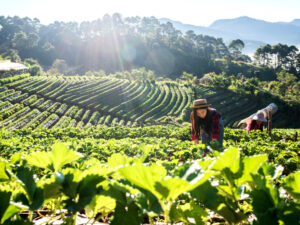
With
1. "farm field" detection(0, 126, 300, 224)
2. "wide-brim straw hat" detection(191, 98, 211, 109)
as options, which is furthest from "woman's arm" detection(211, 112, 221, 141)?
"farm field" detection(0, 126, 300, 224)

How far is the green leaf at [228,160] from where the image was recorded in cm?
59

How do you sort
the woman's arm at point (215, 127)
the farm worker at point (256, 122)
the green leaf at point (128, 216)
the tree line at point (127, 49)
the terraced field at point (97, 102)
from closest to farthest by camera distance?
the green leaf at point (128, 216) < the woman's arm at point (215, 127) < the farm worker at point (256, 122) < the terraced field at point (97, 102) < the tree line at point (127, 49)

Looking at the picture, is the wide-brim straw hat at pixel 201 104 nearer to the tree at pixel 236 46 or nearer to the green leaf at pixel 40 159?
the green leaf at pixel 40 159

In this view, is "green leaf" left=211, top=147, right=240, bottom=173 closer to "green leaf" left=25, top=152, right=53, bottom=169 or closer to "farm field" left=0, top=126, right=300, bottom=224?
"farm field" left=0, top=126, right=300, bottom=224

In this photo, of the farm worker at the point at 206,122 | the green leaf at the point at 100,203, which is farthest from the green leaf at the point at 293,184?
the farm worker at the point at 206,122

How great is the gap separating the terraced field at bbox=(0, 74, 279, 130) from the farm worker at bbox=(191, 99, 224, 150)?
1028 inches

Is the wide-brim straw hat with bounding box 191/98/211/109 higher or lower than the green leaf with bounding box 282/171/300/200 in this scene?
lower

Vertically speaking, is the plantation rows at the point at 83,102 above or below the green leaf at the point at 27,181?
below

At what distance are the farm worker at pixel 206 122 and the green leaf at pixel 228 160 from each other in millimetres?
3907

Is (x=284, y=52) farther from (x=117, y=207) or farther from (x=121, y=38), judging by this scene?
(x=117, y=207)

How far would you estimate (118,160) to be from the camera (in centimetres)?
78

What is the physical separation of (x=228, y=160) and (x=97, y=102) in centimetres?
3950

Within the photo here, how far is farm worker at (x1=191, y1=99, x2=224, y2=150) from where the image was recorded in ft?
14.7

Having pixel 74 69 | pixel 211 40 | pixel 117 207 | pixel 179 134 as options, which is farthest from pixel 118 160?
pixel 211 40
